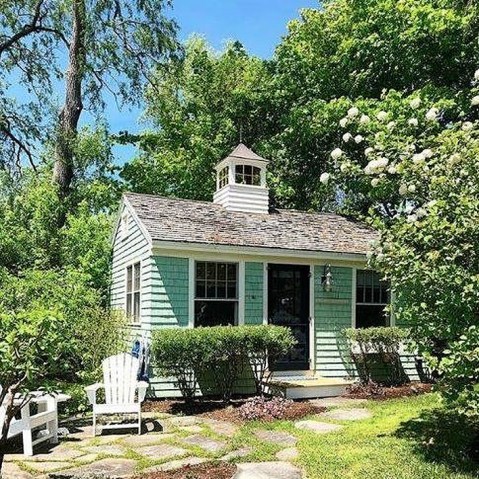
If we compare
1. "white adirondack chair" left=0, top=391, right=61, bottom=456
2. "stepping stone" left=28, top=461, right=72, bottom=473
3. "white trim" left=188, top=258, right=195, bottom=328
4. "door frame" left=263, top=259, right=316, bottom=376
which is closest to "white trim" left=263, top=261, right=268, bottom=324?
"door frame" left=263, top=259, right=316, bottom=376

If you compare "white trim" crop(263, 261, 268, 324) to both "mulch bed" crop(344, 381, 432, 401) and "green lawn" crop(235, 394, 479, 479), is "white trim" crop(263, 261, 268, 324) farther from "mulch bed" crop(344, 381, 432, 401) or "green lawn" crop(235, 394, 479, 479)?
"green lawn" crop(235, 394, 479, 479)

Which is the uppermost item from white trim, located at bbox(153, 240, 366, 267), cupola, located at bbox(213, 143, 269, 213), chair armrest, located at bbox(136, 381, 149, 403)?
cupola, located at bbox(213, 143, 269, 213)

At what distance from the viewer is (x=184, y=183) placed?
717 inches

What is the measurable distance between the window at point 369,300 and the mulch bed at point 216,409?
2717 mm

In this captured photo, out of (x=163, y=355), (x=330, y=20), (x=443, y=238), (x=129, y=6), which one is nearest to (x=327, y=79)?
(x=330, y=20)

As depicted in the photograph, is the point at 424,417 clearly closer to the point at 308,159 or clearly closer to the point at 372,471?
the point at 372,471

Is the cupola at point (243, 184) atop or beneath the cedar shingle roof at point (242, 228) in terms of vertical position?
atop

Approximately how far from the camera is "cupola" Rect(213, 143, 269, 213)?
37.4 feet

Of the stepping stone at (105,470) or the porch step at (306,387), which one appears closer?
the stepping stone at (105,470)

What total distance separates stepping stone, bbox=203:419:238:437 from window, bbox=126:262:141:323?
310 cm

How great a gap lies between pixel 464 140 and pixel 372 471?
132 inches

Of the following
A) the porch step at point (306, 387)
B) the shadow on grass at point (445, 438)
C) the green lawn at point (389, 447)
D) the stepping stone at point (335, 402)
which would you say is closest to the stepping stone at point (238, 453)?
the green lawn at point (389, 447)

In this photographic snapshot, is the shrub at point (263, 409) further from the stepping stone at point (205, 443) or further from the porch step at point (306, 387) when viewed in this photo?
the stepping stone at point (205, 443)

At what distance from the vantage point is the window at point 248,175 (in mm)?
11703
